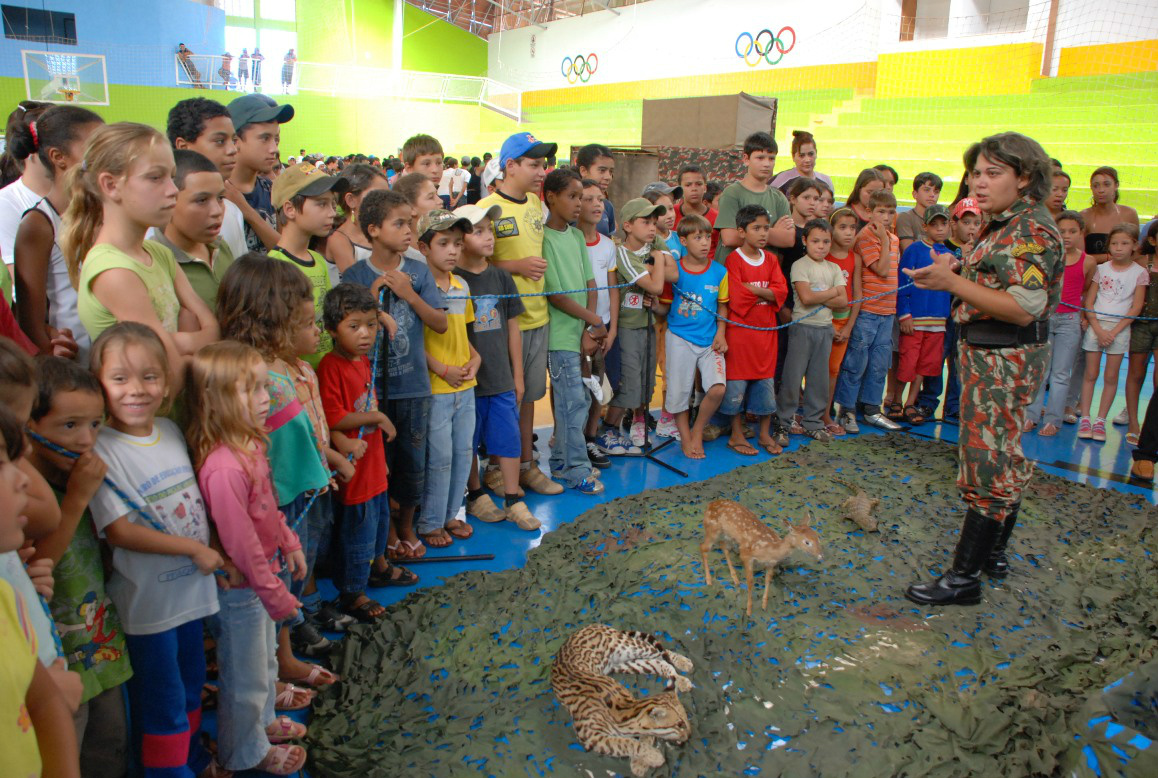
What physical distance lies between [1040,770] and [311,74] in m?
25.3

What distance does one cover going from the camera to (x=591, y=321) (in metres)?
4.50

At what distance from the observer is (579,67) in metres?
27.6

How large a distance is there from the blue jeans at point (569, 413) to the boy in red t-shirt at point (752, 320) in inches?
50.0

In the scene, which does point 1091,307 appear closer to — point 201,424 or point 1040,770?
point 1040,770

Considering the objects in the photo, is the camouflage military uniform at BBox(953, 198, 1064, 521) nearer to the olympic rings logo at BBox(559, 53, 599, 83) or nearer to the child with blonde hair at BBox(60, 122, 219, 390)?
the child with blonde hair at BBox(60, 122, 219, 390)

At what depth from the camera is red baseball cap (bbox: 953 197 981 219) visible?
5250 millimetres

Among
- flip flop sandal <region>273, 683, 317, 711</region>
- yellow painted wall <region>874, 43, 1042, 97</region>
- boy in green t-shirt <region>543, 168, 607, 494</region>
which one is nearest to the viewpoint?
flip flop sandal <region>273, 683, 317, 711</region>

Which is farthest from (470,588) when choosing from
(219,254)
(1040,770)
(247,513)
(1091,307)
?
(1091,307)

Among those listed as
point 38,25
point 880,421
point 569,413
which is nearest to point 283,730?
point 569,413

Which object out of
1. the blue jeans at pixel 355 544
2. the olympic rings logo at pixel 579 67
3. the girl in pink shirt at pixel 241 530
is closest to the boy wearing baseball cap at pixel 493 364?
the blue jeans at pixel 355 544

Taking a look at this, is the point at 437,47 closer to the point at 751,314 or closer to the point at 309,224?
the point at 751,314

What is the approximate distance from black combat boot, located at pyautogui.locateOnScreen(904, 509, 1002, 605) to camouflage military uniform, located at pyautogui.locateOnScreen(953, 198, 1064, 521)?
7 centimetres

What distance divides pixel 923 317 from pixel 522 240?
3.53 metres

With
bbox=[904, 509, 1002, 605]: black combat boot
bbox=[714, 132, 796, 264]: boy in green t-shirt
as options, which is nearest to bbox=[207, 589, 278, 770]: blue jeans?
bbox=[904, 509, 1002, 605]: black combat boot
